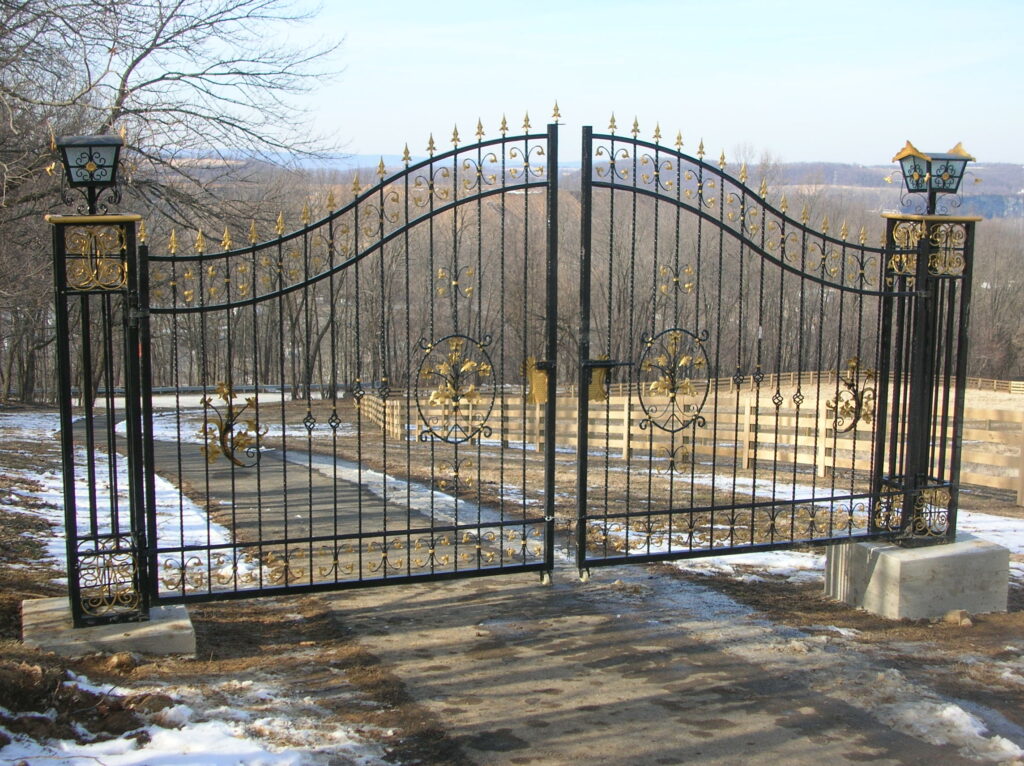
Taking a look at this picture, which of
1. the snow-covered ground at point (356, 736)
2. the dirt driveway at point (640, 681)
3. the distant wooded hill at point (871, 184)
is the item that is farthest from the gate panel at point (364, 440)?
the distant wooded hill at point (871, 184)

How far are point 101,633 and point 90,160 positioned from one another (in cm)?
242

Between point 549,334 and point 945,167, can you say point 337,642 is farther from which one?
point 945,167

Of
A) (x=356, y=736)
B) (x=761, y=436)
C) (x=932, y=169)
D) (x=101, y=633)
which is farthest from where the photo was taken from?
(x=761, y=436)

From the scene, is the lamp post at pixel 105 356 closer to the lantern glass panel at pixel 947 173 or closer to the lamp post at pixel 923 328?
the lamp post at pixel 923 328

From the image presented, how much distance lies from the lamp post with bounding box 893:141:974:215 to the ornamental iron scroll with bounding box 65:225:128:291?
15.5ft

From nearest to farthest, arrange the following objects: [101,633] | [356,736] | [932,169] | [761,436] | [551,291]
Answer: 1. [356,736]
2. [101,633]
3. [551,291]
4. [932,169]
5. [761,436]

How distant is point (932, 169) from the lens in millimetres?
5945

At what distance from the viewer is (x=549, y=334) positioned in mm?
5574

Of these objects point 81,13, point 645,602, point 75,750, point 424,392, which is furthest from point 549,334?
point 424,392

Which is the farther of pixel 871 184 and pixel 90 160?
pixel 871 184

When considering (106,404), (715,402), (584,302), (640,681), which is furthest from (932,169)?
(106,404)

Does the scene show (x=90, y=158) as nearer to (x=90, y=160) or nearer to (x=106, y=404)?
(x=90, y=160)

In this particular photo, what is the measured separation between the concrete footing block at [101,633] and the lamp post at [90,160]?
214cm

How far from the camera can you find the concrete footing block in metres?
4.65
